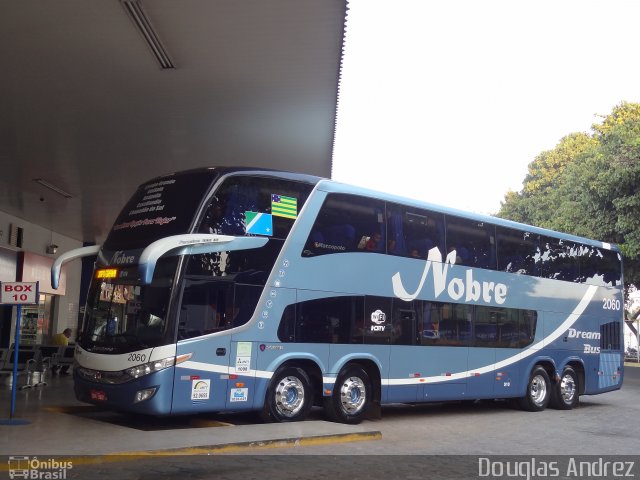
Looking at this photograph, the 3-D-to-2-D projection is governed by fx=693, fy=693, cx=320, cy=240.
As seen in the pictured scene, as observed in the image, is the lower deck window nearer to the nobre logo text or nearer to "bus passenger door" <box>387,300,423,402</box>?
"bus passenger door" <box>387,300,423,402</box>

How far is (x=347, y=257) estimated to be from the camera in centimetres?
1190

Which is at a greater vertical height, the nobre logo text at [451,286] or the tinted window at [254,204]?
A: the tinted window at [254,204]

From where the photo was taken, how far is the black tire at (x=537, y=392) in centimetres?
1545

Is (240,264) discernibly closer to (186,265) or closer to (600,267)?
(186,265)

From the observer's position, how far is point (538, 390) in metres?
15.8

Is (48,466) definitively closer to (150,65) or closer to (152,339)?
(152,339)

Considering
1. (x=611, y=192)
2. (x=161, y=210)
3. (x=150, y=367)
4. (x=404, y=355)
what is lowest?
(x=150, y=367)

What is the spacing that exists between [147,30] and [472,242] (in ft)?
25.9

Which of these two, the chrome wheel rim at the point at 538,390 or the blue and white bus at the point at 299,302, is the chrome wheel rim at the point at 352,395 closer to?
the blue and white bus at the point at 299,302

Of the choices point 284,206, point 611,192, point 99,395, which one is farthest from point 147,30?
point 611,192

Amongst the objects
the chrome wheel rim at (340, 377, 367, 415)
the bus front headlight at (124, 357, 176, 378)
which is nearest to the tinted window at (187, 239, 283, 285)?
the bus front headlight at (124, 357, 176, 378)

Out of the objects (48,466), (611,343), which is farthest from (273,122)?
(611,343)

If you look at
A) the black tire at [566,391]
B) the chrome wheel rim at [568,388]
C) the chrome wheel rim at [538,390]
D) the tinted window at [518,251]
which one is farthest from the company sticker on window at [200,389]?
the chrome wheel rim at [568,388]

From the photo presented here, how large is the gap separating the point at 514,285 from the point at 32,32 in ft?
34.6
